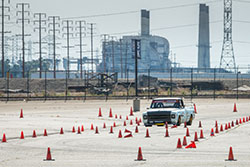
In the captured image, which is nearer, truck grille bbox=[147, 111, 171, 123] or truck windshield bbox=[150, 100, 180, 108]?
truck grille bbox=[147, 111, 171, 123]

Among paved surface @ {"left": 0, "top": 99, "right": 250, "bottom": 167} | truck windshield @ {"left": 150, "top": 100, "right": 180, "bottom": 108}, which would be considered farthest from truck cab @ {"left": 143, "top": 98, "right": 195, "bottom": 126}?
paved surface @ {"left": 0, "top": 99, "right": 250, "bottom": 167}

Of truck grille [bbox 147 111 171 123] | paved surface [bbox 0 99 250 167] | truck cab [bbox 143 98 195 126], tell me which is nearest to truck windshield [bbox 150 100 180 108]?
truck cab [bbox 143 98 195 126]

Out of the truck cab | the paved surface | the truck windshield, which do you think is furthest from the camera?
the truck windshield

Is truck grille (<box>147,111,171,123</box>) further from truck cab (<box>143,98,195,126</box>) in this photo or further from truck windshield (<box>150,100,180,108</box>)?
truck windshield (<box>150,100,180,108</box>)

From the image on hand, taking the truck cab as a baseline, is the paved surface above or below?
below

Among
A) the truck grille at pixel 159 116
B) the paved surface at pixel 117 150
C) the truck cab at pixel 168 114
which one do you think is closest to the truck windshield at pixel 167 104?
the truck cab at pixel 168 114

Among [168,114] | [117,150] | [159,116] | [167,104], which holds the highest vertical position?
[167,104]

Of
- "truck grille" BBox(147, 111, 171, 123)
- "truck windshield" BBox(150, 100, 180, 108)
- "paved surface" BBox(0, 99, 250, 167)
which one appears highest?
"truck windshield" BBox(150, 100, 180, 108)

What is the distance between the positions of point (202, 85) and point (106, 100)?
107 ft

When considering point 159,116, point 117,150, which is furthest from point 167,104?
point 117,150

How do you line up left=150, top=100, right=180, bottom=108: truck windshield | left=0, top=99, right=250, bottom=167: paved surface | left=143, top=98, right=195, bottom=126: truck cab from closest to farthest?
left=0, top=99, right=250, bottom=167: paved surface < left=143, top=98, right=195, bottom=126: truck cab < left=150, top=100, right=180, bottom=108: truck windshield

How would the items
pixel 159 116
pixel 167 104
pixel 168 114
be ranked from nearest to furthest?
pixel 168 114, pixel 159 116, pixel 167 104

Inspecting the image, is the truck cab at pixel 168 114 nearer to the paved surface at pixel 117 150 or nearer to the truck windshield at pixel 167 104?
the truck windshield at pixel 167 104

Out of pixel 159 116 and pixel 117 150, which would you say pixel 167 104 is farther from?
pixel 117 150
